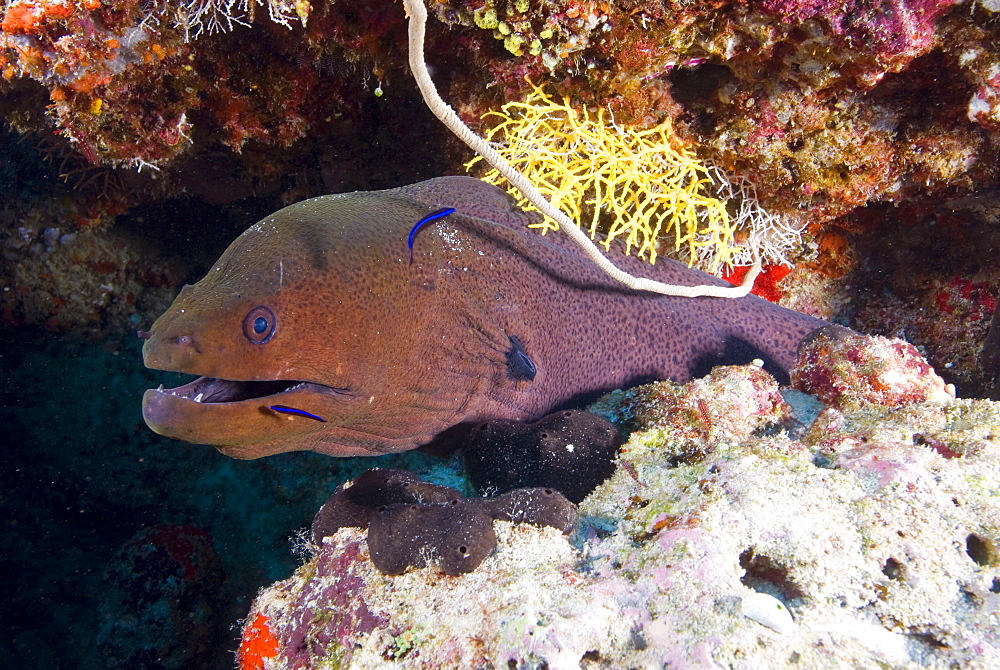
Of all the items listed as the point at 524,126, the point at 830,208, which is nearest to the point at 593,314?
the point at 524,126

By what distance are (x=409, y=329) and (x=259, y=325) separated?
0.69m

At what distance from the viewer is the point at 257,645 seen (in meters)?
1.91

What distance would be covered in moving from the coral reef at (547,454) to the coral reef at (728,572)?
0.17 meters

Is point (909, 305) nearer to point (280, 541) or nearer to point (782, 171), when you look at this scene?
point (782, 171)

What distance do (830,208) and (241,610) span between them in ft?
19.2

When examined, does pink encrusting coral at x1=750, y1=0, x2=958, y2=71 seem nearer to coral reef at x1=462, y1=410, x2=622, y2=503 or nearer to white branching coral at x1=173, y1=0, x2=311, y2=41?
coral reef at x1=462, y1=410, x2=622, y2=503

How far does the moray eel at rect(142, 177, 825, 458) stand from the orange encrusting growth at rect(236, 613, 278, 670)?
0.67m

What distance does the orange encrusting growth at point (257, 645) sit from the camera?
6.16 ft

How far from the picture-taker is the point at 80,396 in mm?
5238

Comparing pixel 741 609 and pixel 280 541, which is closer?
pixel 741 609

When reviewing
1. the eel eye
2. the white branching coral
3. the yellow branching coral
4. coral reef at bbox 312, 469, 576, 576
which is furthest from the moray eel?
the white branching coral

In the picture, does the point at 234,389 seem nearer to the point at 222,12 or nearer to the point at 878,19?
the point at 222,12

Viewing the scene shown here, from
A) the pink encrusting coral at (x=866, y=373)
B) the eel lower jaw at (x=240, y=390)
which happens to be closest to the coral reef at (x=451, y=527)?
the eel lower jaw at (x=240, y=390)

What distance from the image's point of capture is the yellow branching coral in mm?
2693
